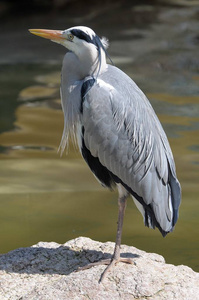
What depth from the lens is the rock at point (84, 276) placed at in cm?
318

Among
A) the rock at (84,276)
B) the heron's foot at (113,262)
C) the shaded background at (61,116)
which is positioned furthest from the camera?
the shaded background at (61,116)

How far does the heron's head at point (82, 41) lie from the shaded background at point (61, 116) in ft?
4.97

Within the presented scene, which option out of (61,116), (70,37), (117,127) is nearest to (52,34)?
(70,37)

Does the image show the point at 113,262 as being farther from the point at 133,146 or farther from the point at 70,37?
the point at 70,37

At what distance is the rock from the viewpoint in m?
3.18

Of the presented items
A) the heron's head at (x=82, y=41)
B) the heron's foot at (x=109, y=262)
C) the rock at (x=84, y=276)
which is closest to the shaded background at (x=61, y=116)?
the rock at (x=84, y=276)

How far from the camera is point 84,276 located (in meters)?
3.29

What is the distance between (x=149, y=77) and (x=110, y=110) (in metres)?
5.42

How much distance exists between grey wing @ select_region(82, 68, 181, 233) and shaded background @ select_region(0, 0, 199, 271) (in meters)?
0.89

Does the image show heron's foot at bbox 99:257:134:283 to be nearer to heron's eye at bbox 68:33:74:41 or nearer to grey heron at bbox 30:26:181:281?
grey heron at bbox 30:26:181:281

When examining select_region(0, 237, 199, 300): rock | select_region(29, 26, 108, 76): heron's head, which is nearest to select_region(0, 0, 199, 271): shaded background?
select_region(0, 237, 199, 300): rock

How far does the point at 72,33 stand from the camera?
3.47m

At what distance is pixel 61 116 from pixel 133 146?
12.6 ft

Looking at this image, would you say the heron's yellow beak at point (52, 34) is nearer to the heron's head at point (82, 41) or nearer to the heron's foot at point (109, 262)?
the heron's head at point (82, 41)
